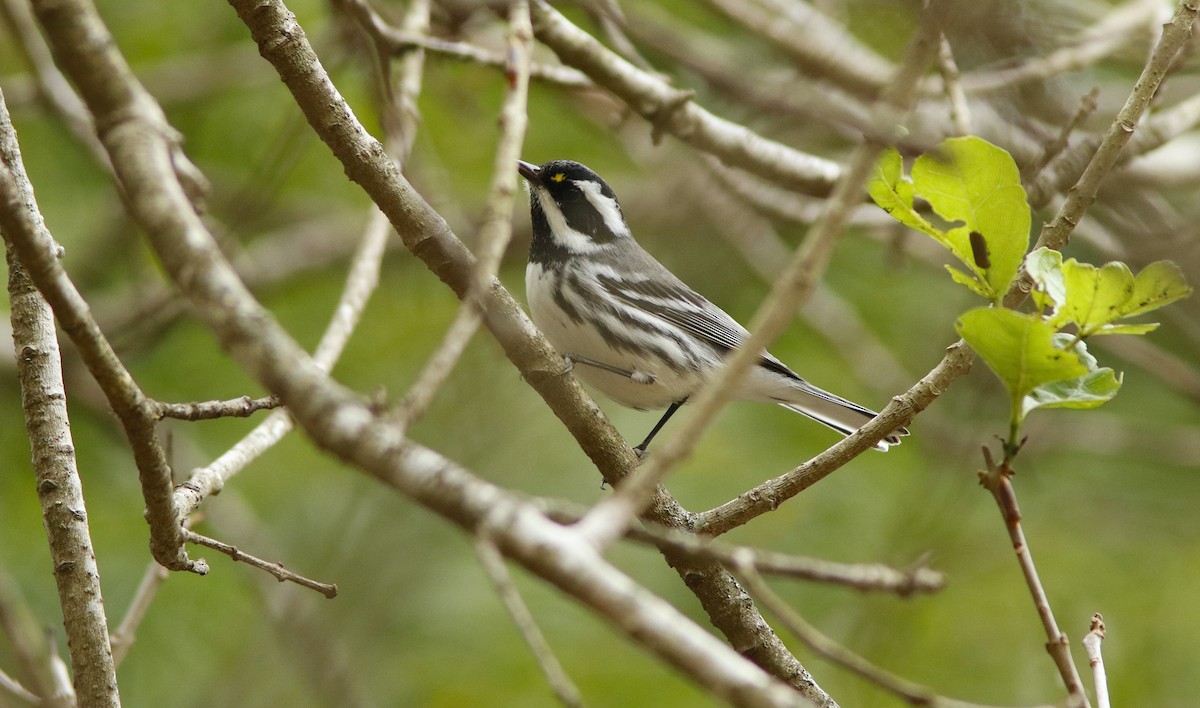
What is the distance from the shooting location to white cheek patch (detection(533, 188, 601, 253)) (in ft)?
17.9

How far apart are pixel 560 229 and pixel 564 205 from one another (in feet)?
0.48

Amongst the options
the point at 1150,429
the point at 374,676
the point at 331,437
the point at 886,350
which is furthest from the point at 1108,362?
the point at 331,437

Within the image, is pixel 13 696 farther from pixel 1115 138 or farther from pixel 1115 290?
pixel 1115 138

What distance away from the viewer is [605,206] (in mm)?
5750

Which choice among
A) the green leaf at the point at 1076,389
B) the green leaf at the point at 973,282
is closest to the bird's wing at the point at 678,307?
the green leaf at the point at 973,282

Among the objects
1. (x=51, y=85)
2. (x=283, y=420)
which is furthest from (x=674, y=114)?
(x=51, y=85)

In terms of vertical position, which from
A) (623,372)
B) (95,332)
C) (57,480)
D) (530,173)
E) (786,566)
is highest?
(530,173)

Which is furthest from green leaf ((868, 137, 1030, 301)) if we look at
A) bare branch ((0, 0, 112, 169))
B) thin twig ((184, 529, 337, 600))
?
bare branch ((0, 0, 112, 169))

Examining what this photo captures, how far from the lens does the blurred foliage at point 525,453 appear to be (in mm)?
5121

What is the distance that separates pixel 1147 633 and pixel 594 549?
15.9 ft

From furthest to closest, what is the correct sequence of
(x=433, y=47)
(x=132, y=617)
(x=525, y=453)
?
(x=525, y=453)
(x=433, y=47)
(x=132, y=617)

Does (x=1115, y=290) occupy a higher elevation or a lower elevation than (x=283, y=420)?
higher

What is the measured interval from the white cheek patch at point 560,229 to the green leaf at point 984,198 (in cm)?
328

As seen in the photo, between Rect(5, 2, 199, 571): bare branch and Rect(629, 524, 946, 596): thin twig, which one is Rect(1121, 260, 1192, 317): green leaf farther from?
Rect(5, 2, 199, 571): bare branch
